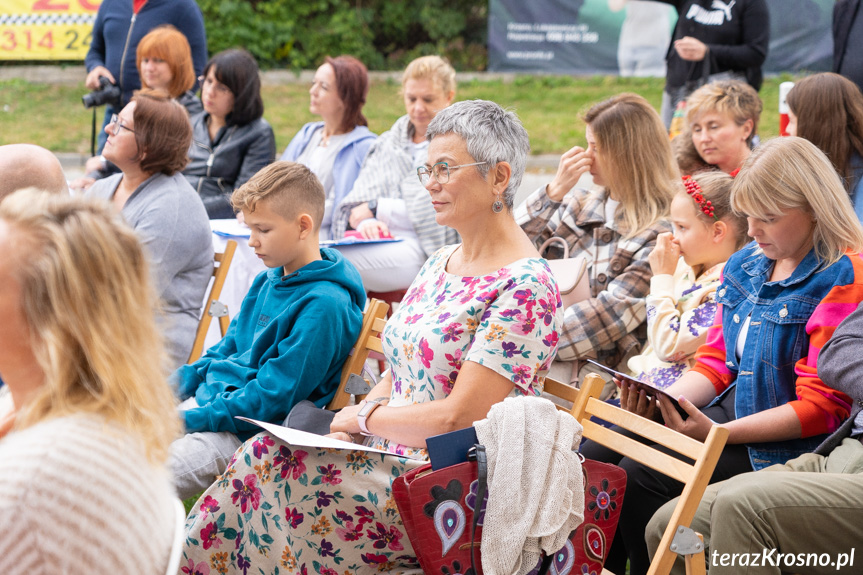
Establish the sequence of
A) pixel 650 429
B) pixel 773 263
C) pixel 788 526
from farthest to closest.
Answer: pixel 773 263, pixel 650 429, pixel 788 526

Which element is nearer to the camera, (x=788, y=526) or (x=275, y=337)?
(x=788, y=526)

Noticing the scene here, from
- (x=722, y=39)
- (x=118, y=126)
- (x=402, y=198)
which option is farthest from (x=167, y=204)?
(x=722, y=39)

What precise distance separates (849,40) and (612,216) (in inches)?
102

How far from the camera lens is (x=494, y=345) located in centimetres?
231

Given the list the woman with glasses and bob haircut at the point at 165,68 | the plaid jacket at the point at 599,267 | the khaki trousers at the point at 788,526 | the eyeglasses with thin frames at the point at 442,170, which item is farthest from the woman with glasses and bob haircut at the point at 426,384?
the woman with glasses and bob haircut at the point at 165,68

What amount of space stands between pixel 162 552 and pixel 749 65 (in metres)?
5.12

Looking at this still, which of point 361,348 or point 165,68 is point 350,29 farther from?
point 361,348

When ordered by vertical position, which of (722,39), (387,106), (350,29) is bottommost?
(387,106)

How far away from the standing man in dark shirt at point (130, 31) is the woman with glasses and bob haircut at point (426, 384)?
14.2 feet

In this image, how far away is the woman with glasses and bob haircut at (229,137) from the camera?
17.0 feet

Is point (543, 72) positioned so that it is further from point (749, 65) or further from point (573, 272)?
point (573, 272)

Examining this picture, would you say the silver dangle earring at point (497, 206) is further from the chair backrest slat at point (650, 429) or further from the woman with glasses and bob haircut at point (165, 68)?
the woman with glasses and bob haircut at point (165, 68)

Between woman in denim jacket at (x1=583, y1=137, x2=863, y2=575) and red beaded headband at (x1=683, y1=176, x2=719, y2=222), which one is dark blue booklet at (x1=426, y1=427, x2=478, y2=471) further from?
red beaded headband at (x1=683, y1=176, x2=719, y2=222)

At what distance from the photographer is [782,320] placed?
8.10 ft
